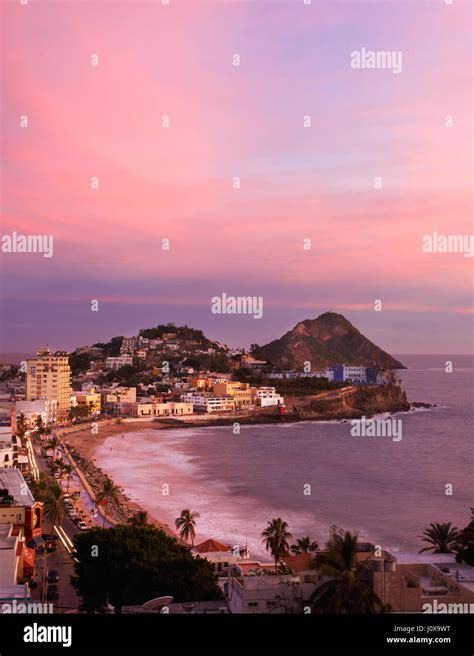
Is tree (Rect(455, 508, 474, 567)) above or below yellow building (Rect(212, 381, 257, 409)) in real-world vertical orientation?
below

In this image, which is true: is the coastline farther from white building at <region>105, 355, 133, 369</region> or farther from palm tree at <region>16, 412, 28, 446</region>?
white building at <region>105, 355, 133, 369</region>

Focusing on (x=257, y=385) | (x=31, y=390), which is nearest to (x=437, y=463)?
(x=31, y=390)

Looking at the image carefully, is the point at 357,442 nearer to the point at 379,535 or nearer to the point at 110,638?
the point at 379,535

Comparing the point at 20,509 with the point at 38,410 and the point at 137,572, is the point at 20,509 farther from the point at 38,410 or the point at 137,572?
the point at 38,410

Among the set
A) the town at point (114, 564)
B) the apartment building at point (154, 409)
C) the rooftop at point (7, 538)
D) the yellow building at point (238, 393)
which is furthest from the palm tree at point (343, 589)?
the yellow building at point (238, 393)

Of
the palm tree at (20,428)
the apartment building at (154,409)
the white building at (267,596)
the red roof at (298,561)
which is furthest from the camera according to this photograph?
the apartment building at (154,409)

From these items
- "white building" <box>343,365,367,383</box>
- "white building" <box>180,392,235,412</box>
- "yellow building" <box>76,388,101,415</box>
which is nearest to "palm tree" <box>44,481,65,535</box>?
"yellow building" <box>76,388,101,415</box>

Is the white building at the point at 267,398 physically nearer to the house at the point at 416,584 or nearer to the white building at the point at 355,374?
the white building at the point at 355,374
